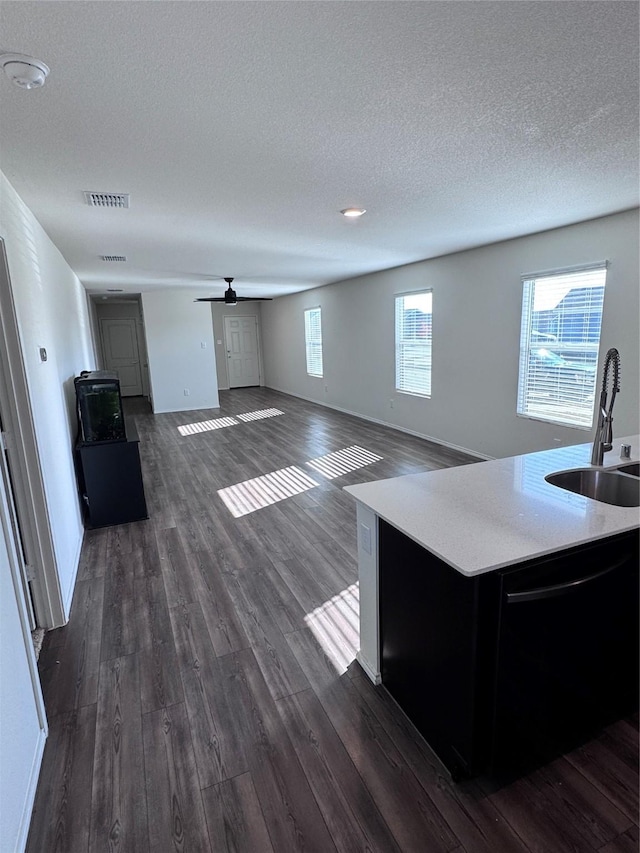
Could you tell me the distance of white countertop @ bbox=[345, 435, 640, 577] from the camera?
1349 mm

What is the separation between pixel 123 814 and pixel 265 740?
513 mm

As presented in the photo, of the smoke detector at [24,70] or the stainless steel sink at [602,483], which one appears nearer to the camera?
the smoke detector at [24,70]

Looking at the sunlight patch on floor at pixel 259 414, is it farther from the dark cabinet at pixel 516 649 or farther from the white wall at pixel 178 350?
the dark cabinet at pixel 516 649

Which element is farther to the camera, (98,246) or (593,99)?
(98,246)

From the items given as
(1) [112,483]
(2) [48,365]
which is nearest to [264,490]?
(1) [112,483]

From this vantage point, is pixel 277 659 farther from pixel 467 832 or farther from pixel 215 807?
pixel 467 832

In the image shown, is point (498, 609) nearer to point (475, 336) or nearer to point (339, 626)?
point (339, 626)

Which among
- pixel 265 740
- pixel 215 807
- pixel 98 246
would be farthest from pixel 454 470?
pixel 98 246

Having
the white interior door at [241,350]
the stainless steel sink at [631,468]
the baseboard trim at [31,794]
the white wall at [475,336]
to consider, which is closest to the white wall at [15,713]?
the baseboard trim at [31,794]

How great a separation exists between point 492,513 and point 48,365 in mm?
2934

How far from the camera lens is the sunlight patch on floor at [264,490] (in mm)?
4105

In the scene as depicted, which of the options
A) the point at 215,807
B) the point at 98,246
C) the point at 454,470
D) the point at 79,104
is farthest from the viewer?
the point at 98,246

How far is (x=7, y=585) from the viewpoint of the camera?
1.56m

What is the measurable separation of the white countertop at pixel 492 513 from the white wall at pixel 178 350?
773 cm
